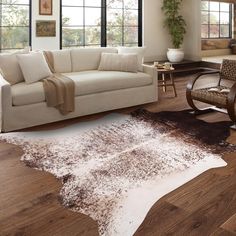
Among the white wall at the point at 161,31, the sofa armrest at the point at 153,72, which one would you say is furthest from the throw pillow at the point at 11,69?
the white wall at the point at 161,31

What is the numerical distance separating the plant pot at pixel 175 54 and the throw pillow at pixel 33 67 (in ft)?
A: 14.4

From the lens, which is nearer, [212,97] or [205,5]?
[212,97]

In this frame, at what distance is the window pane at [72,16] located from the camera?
22.2 feet

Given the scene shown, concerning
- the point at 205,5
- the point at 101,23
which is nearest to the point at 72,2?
the point at 101,23

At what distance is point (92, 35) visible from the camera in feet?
23.9

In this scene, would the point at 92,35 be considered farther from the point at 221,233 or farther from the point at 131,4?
the point at 221,233

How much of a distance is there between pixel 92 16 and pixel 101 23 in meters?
0.26

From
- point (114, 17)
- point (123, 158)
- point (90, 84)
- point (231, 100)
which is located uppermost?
point (114, 17)

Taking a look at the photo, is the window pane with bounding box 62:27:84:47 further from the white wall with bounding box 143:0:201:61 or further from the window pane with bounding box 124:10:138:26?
the white wall with bounding box 143:0:201:61

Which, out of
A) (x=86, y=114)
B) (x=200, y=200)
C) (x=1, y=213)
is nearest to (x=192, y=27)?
(x=86, y=114)

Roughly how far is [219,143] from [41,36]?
4.33 m

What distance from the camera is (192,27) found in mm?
8289

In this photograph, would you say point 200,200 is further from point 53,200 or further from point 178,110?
point 178,110

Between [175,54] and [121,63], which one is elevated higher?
[175,54]
